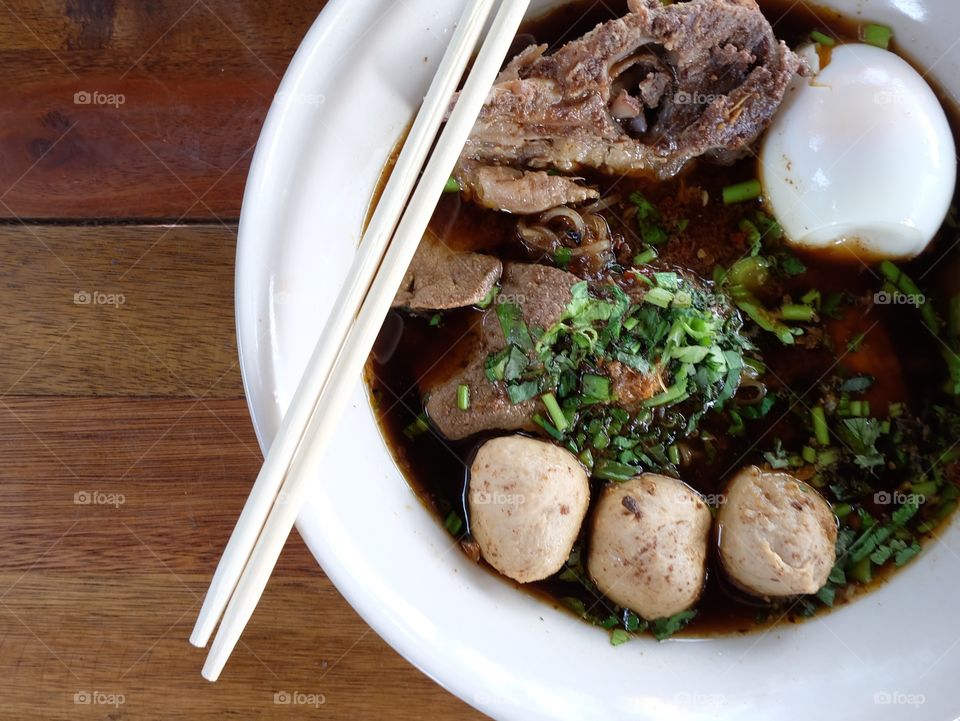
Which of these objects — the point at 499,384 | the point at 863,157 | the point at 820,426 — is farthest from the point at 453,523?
the point at 863,157

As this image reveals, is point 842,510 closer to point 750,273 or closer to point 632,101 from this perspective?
point 750,273

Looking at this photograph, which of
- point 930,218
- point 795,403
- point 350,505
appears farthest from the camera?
point 795,403

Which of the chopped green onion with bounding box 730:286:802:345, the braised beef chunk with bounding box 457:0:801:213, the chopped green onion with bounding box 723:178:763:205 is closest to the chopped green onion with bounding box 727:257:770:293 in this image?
the chopped green onion with bounding box 730:286:802:345

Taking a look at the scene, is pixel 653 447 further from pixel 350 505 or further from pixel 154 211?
pixel 154 211

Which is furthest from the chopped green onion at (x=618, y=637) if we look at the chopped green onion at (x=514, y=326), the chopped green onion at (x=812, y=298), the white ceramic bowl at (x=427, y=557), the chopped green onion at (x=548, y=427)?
the chopped green onion at (x=812, y=298)

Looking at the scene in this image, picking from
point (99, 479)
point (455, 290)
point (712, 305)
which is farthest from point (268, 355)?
point (712, 305)

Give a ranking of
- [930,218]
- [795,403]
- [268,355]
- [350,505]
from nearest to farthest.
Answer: [268,355], [350,505], [930,218], [795,403]

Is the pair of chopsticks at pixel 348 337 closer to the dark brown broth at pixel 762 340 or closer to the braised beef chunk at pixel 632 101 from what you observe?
the braised beef chunk at pixel 632 101
